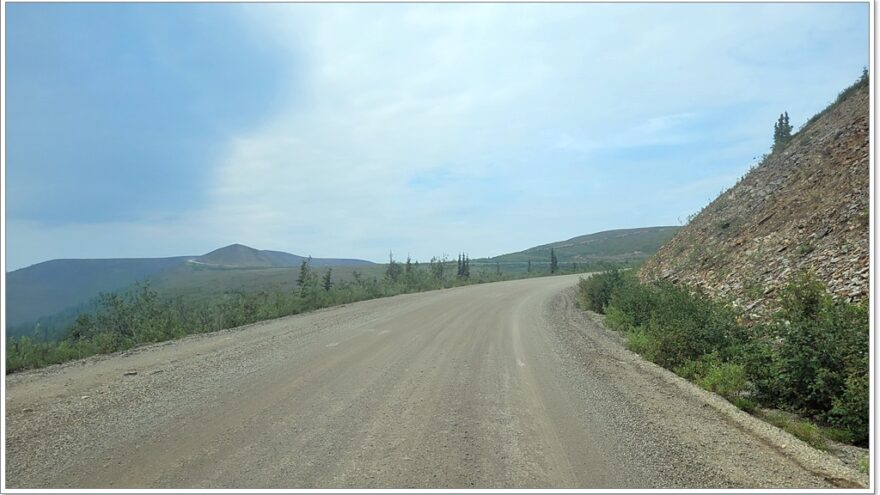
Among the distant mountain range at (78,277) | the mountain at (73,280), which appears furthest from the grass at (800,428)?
the mountain at (73,280)

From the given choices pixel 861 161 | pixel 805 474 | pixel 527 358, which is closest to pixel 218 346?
pixel 527 358

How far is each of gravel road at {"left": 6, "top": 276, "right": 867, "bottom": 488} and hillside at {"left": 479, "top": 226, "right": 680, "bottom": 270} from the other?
10727 centimetres

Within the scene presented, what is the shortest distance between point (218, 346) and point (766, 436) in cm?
1053

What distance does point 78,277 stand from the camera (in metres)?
54.0

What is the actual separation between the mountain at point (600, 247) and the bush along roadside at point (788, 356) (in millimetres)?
104102

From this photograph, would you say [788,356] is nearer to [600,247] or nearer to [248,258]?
[600,247]

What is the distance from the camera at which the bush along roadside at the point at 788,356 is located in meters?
6.04

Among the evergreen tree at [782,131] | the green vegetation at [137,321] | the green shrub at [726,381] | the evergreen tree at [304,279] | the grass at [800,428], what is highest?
the evergreen tree at [782,131]

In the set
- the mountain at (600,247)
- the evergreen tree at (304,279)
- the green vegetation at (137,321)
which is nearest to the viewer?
the green vegetation at (137,321)

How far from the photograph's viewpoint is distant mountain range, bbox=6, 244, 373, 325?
566 inches

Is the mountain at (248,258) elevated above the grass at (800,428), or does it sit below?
above

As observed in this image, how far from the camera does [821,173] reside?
16.0 metres

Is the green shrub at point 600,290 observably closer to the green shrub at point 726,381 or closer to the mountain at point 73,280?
the green shrub at point 726,381

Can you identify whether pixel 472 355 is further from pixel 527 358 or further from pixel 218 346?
pixel 218 346
